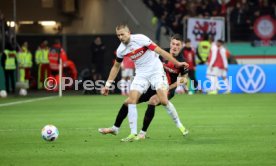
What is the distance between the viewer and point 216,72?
105 feet

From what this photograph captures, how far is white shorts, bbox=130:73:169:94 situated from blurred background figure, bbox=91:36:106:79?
20886mm

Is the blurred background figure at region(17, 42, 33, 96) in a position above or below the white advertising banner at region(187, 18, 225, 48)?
below

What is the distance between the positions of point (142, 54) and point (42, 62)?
22.7 m

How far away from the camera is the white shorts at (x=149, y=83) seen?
14.5 m

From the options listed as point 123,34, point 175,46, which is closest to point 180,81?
point 175,46

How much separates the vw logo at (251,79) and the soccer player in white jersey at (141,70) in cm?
1758

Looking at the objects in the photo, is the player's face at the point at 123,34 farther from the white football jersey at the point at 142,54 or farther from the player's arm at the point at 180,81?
the player's arm at the point at 180,81

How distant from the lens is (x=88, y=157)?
471 inches

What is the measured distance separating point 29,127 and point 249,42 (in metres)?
20.6

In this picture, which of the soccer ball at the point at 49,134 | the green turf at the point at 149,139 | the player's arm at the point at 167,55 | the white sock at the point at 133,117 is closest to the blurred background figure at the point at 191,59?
the green turf at the point at 149,139

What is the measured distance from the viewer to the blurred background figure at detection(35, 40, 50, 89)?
1433 inches

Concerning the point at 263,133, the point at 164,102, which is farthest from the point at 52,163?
the point at 263,133

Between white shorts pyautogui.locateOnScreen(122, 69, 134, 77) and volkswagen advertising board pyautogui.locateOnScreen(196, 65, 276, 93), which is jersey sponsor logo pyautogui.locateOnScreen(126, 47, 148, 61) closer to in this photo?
volkswagen advertising board pyautogui.locateOnScreen(196, 65, 276, 93)

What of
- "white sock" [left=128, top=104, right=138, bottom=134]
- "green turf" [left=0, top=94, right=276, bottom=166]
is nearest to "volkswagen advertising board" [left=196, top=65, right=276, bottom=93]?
"green turf" [left=0, top=94, right=276, bottom=166]
